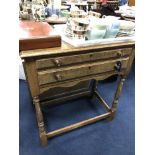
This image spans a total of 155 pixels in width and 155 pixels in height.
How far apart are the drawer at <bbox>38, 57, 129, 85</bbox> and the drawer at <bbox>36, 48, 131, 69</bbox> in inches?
1.3

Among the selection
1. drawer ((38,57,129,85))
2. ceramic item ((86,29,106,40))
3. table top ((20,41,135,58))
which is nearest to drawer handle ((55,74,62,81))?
drawer ((38,57,129,85))

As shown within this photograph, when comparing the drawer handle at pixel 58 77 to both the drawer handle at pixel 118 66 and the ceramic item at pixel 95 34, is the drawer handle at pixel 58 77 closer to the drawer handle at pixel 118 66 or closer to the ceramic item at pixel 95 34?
the ceramic item at pixel 95 34

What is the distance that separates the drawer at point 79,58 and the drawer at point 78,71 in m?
0.03

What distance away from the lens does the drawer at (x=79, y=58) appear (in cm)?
99

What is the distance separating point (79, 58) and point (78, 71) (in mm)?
92

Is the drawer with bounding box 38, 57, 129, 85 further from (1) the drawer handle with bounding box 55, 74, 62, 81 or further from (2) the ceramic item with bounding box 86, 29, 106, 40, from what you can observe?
(2) the ceramic item with bounding box 86, 29, 106, 40

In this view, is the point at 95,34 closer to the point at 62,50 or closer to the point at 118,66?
the point at 62,50

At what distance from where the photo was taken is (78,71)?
1120 mm

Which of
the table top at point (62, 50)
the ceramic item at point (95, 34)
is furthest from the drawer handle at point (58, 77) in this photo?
the ceramic item at point (95, 34)

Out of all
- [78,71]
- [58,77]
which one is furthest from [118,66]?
[58,77]

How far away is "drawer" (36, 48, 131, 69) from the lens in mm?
986
